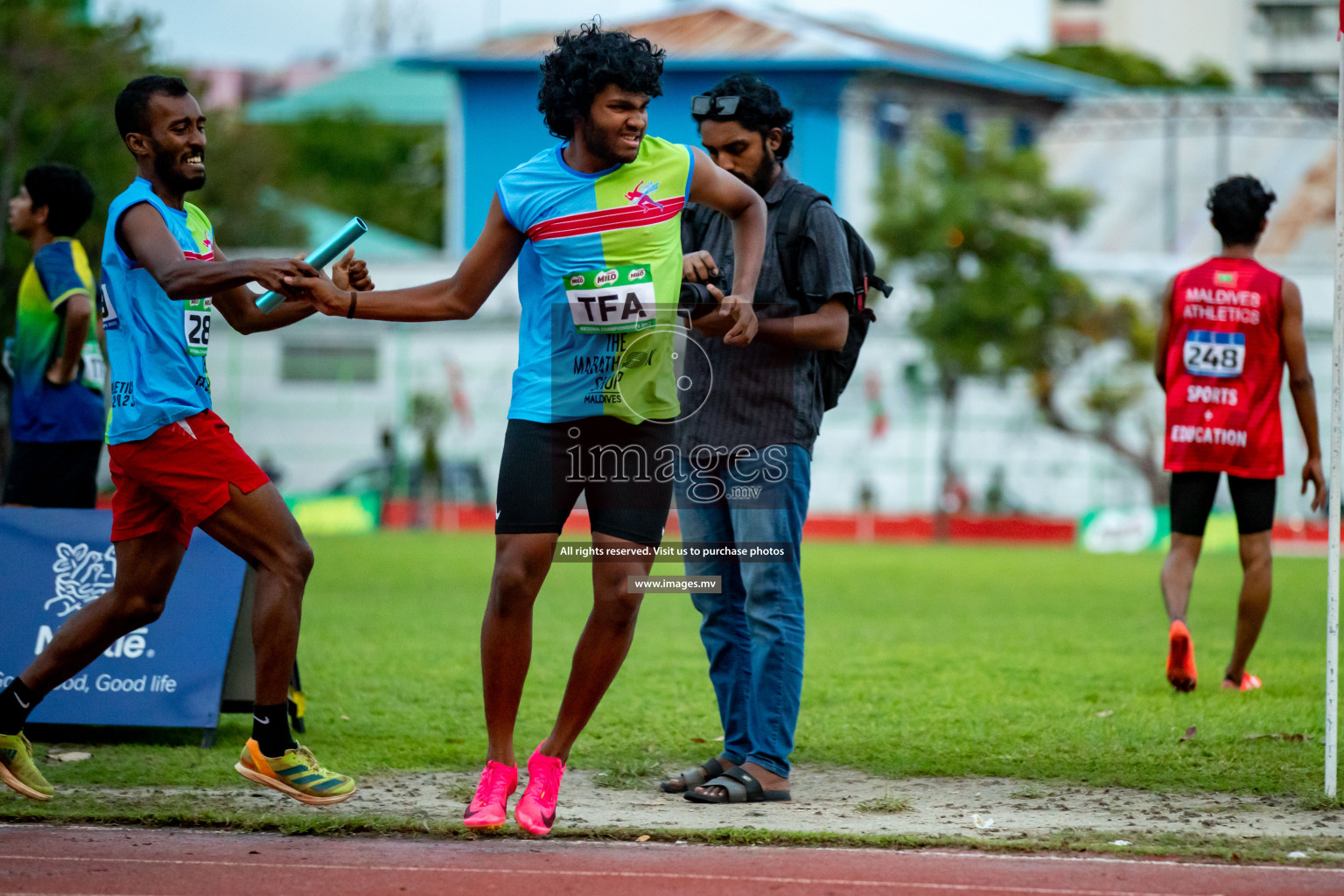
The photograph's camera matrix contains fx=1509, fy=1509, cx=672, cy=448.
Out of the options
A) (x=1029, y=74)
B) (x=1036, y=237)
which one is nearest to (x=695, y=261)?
(x=1036, y=237)

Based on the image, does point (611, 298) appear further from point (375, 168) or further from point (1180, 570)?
point (375, 168)

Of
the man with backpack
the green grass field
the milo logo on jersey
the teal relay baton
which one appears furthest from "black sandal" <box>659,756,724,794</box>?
the teal relay baton

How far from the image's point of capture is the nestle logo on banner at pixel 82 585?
6.24m

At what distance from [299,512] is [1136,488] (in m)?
17.3

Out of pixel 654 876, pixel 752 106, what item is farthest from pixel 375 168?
pixel 654 876

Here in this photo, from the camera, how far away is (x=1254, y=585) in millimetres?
7375

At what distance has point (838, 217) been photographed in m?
5.34

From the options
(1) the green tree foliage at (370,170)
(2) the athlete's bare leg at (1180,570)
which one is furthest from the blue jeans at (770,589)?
(1) the green tree foliage at (370,170)

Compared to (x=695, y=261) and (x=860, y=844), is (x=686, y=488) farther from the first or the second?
(x=860, y=844)

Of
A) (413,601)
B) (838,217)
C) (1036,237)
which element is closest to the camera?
(838,217)

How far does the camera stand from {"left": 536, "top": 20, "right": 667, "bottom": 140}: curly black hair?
180 inches

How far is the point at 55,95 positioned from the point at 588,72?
911 inches

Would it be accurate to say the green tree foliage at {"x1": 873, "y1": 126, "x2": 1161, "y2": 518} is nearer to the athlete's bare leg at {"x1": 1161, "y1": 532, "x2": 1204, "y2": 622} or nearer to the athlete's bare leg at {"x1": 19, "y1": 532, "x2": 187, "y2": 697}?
the athlete's bare leg at {"x1": 1161, "y1": 532, "x2": 1204, "y2": 622}

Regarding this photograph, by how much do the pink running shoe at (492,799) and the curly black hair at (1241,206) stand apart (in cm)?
457
